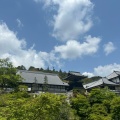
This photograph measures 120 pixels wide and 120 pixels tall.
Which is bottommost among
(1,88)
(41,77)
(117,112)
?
(117,112)

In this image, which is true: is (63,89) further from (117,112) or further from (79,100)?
(117,112)

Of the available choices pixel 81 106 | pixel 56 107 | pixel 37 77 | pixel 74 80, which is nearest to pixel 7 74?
pixel 81 106

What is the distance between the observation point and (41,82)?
48.5 meters

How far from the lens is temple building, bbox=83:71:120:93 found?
163 feet

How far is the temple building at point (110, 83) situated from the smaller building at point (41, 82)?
19.3 ft

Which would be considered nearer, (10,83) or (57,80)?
→ (10,83)

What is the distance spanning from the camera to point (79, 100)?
32.8m

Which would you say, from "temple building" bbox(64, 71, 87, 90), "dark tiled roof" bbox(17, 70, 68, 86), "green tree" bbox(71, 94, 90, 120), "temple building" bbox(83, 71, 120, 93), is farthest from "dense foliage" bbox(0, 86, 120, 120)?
"temple building" bbox(64, 71, 87, 90)

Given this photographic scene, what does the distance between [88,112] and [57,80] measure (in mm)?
21869

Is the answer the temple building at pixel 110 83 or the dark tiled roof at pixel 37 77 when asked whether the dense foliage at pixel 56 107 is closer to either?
the dark tiled roof at pixel 37 77

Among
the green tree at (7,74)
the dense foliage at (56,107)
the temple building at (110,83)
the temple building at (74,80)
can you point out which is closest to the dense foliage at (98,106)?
the dense foliage at (56,107)

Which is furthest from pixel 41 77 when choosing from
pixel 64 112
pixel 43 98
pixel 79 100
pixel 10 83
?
pixel 43 98

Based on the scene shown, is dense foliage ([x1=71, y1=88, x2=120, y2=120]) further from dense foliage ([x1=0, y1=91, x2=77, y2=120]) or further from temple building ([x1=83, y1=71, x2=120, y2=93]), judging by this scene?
temple building ([x1=83, y1=71, x2=120, y2=93])

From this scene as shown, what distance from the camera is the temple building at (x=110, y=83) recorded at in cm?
4957
